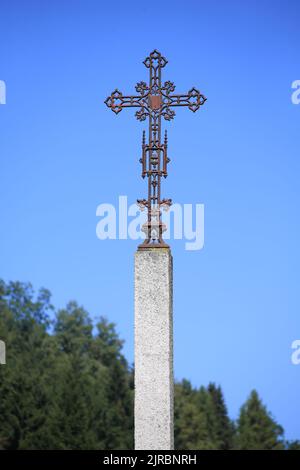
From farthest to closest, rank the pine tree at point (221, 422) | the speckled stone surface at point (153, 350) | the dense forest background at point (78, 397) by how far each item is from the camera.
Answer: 1. the pine tree at point (221, 422)
2. the dense forest background at point (78, 397)
3. the speckled stone surface at point (153, 350)

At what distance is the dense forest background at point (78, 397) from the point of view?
49.0 meters

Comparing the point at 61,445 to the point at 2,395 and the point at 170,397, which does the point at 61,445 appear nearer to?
the point at 2,395

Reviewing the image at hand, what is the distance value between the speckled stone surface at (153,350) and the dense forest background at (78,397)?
3348 centimetres

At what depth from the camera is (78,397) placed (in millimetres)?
48250

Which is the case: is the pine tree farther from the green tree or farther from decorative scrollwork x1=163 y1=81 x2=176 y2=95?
decorative scrollwork x1=163 y1=81 x2=176 y2=95

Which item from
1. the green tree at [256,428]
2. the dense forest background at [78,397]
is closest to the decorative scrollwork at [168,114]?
the dense forest background at [78,397]

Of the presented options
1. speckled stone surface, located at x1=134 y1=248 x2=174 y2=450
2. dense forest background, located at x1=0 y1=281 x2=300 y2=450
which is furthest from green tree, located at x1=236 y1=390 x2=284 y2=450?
speckled stone surface, located at x1=134 y1=248 x2=174 y2=450

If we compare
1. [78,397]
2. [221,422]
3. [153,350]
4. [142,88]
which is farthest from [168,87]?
[221,422]

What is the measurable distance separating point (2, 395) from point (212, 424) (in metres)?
22.9

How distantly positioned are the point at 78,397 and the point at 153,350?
33.7m

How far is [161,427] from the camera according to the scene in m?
15.3

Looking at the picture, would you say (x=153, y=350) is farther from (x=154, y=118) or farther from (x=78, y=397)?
(x=78, y=397)

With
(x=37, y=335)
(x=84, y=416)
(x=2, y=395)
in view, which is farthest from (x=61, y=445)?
(x=37, y=335)

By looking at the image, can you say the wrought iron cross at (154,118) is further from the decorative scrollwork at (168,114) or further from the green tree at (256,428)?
the green tree at (256,428)
